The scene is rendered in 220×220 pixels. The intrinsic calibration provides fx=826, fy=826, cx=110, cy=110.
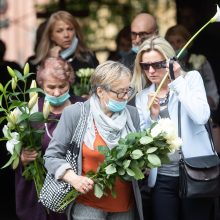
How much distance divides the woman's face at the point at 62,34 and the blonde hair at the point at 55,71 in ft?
3.13

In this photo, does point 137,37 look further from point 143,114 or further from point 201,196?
point 201,196

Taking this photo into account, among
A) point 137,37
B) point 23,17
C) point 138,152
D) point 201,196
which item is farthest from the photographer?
point 23,17

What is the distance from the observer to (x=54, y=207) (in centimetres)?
448

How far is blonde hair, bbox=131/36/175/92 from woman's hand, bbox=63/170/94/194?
0.94m

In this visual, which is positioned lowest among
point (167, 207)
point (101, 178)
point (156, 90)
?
point (167, 207)

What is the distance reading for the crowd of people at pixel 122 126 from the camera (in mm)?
4426

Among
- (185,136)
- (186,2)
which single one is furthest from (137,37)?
(186,2)

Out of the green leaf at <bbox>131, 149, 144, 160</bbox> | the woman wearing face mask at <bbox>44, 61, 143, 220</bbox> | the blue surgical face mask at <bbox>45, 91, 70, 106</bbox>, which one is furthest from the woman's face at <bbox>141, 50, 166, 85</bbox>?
the green leaf at <bbox>131, 149, 144, 160</bbox>

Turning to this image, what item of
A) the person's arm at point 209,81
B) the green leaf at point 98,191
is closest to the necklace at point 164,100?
the green leaf at point 98,191

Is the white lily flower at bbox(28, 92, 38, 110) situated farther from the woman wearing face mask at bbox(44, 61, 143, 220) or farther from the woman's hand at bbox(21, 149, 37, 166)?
the woman wearing face mask at bbox(44, 61, 143, 220)

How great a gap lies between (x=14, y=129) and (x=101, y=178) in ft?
2.64

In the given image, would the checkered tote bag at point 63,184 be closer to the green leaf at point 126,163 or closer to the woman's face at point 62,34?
the green leaf at point 126,163

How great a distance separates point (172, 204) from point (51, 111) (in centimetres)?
94

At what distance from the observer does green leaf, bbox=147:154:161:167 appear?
4203mm
